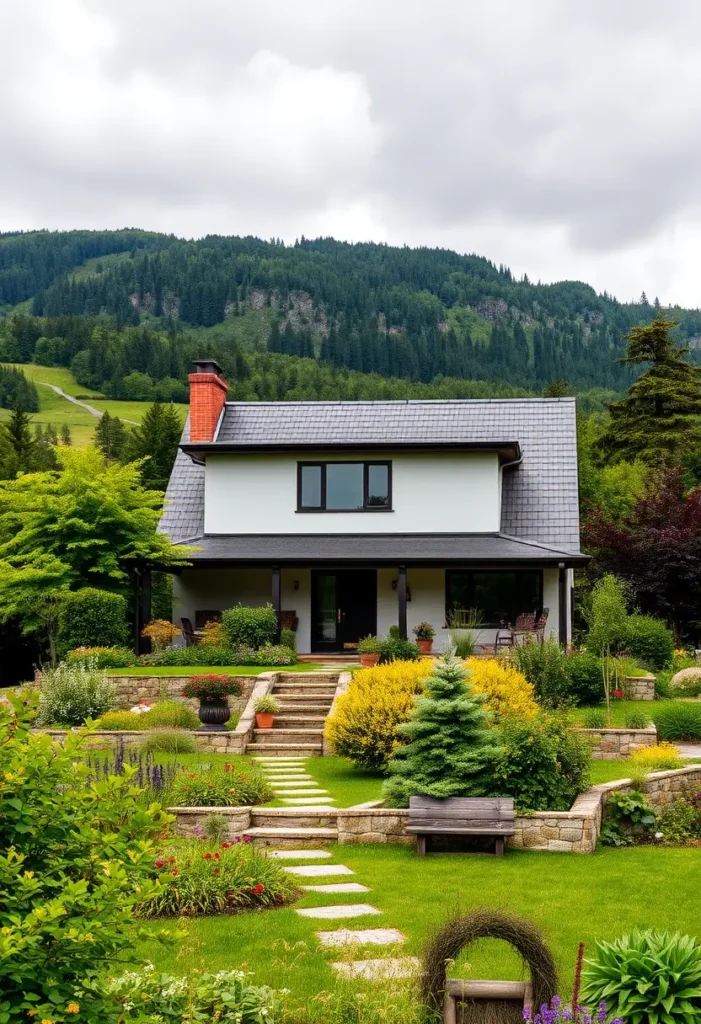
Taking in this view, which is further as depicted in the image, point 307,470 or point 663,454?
point 663,454

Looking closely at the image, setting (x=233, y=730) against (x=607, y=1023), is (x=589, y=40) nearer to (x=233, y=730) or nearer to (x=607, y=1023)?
(x=233, y=730)

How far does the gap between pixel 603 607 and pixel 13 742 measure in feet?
51.6

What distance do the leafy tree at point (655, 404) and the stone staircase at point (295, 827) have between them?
35.4 meters

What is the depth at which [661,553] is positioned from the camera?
26.5 metres

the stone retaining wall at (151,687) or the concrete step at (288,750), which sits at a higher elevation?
the stone retaining wall at (151,687)

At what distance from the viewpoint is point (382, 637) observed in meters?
26.1

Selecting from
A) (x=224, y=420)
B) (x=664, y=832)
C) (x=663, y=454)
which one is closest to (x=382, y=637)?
(x=224, y=420)

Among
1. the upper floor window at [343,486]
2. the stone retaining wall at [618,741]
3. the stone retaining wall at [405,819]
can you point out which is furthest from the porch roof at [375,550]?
the stone retaining wall at [405,819]

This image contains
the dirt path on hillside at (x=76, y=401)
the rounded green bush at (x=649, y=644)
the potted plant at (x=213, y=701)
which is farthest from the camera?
the dirt path on hillside at (x=76, y=401)

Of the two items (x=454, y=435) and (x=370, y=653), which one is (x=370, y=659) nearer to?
(x=370, y=653)

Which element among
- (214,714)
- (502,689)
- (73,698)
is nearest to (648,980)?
(502,689)

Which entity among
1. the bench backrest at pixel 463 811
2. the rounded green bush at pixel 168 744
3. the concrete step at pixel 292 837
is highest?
the bench backrest at pixel 463 811

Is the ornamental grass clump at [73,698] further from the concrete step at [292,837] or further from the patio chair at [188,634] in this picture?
the concrete step at [292,837]

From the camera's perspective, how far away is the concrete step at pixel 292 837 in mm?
11273
